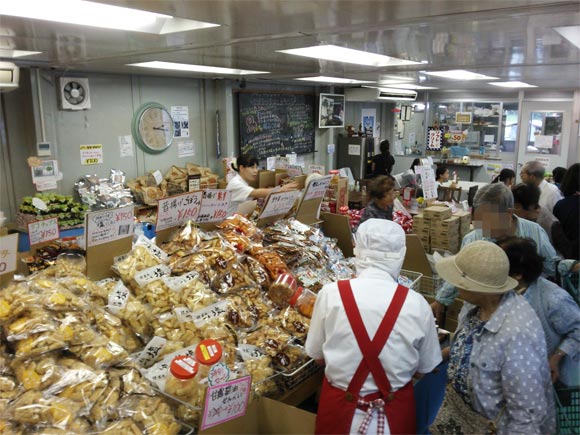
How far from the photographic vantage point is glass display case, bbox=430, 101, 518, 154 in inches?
400

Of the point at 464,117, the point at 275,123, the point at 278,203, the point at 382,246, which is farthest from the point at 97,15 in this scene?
the point at 464,117

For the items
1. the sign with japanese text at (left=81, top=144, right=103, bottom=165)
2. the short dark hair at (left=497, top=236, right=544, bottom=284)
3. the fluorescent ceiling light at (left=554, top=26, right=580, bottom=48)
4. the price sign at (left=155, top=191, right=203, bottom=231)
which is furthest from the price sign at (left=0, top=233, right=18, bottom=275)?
the sign with japanese text at (left=81, top=144, right=103, bottom=165)

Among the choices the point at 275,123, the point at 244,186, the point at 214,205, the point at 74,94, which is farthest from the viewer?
the point at 275,123

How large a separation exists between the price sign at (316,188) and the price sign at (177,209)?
2.90 ft

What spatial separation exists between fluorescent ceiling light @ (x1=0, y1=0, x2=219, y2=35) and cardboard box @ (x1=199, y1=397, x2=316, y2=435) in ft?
5.57

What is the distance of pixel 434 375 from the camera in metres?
1.97

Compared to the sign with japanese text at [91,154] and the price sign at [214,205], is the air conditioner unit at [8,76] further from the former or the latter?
the price sign at [214,205]

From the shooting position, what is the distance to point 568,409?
5.87ft

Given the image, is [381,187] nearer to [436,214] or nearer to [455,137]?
[436,214]

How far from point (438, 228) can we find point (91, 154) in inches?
152

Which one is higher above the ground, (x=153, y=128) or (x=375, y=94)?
(x=375, y=94)

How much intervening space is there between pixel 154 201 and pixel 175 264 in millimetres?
3389

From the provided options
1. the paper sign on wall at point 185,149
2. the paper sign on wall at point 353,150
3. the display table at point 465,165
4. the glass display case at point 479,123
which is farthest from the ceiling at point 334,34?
the glass display case at point 479,123

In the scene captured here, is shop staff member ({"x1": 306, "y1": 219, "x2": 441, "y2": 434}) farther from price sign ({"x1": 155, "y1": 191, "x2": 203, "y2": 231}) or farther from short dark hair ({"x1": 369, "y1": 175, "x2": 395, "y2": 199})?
short dark hair ({"x1": 369, "y1": 175, "x2": 395, "y2": 199})
